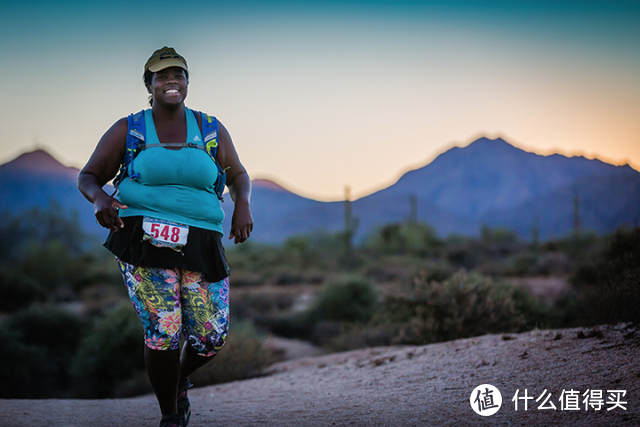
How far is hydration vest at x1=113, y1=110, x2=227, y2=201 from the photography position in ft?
10.5

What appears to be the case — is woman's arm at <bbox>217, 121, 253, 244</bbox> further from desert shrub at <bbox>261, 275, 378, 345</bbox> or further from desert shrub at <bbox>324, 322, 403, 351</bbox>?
desert shrub at <bbox>261, 275, 378, 345</bbox>

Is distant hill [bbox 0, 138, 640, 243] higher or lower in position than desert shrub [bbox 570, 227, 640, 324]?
higher

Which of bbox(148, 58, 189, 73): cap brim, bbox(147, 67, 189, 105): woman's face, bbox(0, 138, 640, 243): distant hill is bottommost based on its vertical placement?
bbox(147, 67, 189, 105): woman's face

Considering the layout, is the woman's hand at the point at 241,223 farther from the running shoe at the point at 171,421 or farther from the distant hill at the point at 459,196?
the distant hill at the point at 459,196

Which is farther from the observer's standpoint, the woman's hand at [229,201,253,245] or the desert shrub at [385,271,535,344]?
the desert shrub at [385,271,535,344]

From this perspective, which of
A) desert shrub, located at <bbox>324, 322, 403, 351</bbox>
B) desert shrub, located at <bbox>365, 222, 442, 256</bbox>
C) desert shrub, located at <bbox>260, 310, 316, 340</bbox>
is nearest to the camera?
desert shrub, located at <bbox>324, 322, 403, 351</bbox>

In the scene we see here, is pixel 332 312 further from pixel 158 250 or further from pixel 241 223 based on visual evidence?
pixel 158 250

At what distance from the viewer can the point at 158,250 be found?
3.11m

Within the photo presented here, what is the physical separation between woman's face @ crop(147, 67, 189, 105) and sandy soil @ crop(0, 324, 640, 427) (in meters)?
2.22

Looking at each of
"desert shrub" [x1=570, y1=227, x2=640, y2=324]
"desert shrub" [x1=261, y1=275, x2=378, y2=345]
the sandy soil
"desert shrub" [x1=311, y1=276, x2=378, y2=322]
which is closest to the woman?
the sandy soil

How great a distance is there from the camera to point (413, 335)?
834 centimetres

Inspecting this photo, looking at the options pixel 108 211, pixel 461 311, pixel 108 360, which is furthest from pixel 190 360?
pixel 108 360

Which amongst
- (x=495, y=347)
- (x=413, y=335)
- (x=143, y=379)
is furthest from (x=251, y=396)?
(x=143, y=379)

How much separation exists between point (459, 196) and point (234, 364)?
91.0 m
